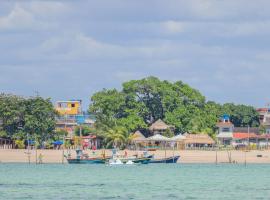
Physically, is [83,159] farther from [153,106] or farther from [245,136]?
[245,136]

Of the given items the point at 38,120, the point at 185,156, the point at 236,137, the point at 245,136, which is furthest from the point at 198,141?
the point at 38,120

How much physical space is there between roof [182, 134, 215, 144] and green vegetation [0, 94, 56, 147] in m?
18.6

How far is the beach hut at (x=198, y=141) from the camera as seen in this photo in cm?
15388

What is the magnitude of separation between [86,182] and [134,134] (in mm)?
61176

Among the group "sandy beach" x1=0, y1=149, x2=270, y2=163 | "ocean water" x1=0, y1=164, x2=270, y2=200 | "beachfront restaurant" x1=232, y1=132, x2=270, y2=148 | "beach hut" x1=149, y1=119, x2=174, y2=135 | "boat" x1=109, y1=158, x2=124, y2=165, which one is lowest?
"ocean water" x1=0, y1=164, x2=270, y2=200

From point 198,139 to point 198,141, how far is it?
56cm

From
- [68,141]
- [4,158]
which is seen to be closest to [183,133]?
[68,141]

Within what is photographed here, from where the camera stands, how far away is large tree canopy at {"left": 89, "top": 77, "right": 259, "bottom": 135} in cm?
15938

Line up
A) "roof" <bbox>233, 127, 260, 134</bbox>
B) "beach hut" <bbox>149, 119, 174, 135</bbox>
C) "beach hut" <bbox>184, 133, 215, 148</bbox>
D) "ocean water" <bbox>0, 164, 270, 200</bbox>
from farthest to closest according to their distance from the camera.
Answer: "roof" <bbox>233, 127, 260, 134</bbox> → "beach hut" <bbox>149, 119, 174, 135</bbox> → "beach hut" <bbox>184, 133, 215, 148</bbox> → "ocean water" <bbox>0, 164, 270, 200</bbox>

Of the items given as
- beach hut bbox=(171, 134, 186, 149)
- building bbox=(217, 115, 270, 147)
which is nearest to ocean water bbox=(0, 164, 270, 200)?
beach hut bbox=(171, 134, 186, 149)

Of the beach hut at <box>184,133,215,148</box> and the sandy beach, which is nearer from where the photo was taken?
the sandy beach

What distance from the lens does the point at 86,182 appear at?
3765 inches

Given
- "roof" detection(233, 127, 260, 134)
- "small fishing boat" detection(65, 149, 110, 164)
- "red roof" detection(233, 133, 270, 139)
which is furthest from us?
"roof" detection(233, 127, 260, 134)

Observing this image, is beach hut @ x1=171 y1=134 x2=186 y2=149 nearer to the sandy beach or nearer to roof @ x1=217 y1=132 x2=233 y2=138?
the sandy beach
